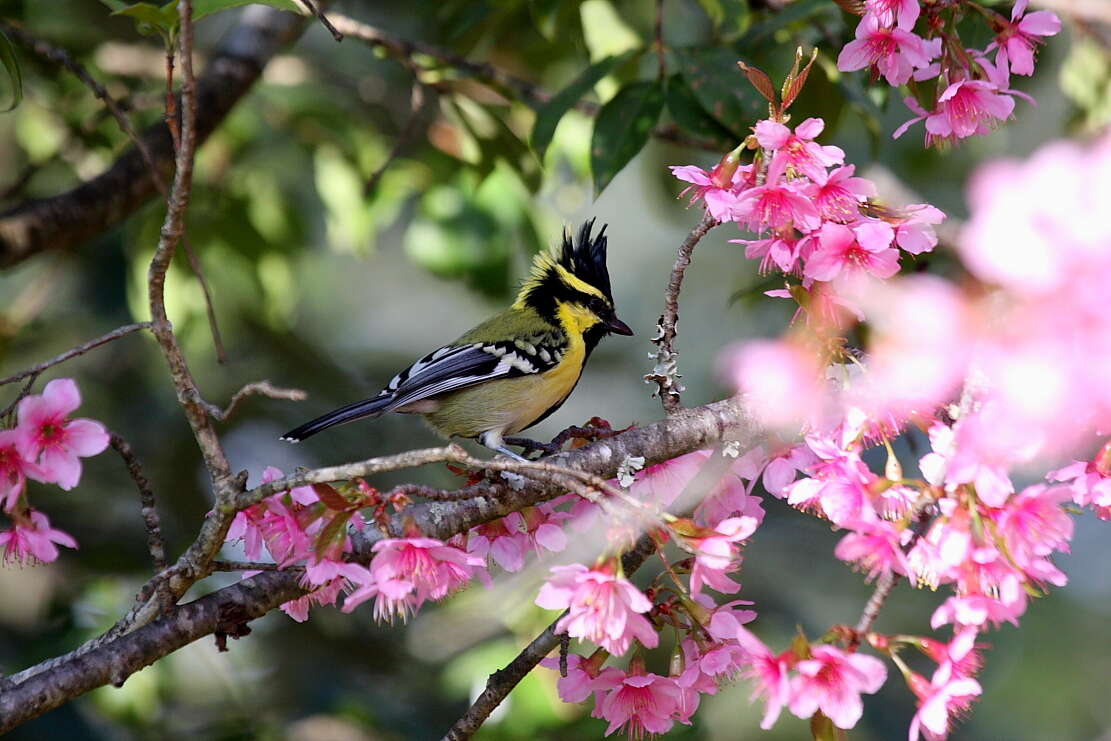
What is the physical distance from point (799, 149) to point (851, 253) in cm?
20

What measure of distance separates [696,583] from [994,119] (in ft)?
3.65

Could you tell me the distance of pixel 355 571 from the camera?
1604 millimetres

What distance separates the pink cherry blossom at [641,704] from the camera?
1836mm

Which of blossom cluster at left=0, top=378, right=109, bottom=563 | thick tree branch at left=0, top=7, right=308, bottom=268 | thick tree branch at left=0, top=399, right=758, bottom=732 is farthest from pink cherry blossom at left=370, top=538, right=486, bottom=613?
thick tree branch at left=0, top=7, right=308, bottom=268

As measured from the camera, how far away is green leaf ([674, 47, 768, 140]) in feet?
8.34

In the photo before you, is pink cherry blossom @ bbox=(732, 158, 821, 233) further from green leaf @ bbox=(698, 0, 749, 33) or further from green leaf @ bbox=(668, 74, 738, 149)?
green leaf @ bbox=(698, 0, 749, 33)

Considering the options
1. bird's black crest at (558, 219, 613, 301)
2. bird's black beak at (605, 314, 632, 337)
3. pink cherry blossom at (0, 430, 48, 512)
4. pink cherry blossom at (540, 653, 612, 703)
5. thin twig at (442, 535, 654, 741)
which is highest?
pink cherry blossom at (0, 430, 48, 512)

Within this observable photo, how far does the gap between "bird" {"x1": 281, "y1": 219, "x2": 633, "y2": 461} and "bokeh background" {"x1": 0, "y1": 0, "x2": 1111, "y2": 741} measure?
14 cm

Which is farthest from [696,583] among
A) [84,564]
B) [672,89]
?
[84,564]

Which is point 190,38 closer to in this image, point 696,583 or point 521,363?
point 696,583

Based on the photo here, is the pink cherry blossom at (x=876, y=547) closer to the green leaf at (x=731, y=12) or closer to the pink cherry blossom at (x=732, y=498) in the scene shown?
the pink cherry blossom at (x=732, y=498)

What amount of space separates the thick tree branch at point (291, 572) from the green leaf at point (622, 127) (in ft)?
2.21

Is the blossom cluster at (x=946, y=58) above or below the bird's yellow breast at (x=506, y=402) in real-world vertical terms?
above

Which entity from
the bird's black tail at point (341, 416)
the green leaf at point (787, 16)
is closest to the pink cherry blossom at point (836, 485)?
the green leaf at point (787, 16)
